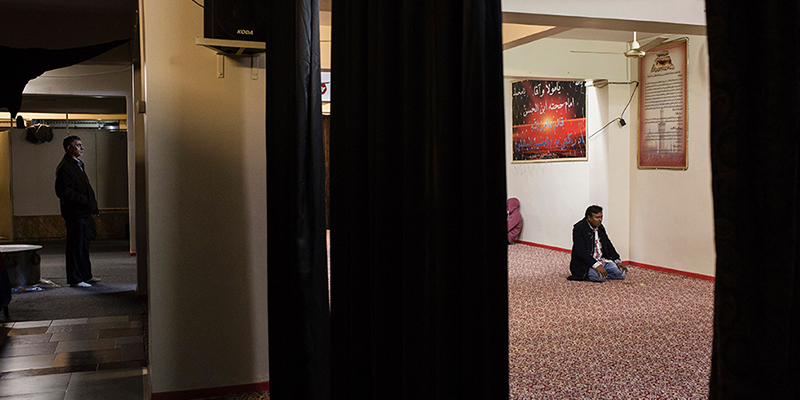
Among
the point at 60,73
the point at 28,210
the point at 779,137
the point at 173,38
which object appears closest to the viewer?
the point at 779,137

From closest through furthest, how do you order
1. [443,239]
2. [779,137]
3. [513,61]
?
1. [779,137]
2. [443,239]
3. [513,61]

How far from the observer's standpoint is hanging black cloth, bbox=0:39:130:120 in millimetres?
5934

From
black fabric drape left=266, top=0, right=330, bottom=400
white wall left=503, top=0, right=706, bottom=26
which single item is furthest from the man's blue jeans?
black fabric drape left=266, top=0, right=330, bottom=400

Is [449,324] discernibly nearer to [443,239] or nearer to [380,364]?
[443,239]

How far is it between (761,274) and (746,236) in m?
0.04

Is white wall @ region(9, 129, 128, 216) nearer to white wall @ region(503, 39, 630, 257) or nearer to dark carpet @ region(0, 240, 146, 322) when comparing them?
dark carpet @ region(0, 240, 146, 322)

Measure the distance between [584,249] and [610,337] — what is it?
2.32 m

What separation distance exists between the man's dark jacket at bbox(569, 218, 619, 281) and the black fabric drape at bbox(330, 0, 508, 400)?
17.6ft

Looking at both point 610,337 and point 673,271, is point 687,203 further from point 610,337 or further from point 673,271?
point 610,337

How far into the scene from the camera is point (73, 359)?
13.5 ft

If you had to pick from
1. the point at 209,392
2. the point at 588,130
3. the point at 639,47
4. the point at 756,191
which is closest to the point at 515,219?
the point at 588,130

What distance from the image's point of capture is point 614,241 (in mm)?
7906

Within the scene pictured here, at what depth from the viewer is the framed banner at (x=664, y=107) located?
6820 millimetres

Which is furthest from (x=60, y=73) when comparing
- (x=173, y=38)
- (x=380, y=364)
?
(x=380, y=364)
